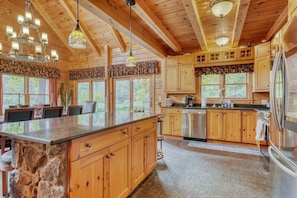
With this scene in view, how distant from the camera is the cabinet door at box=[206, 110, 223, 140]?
13.5 feet

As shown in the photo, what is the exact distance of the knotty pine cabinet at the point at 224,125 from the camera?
3953mm

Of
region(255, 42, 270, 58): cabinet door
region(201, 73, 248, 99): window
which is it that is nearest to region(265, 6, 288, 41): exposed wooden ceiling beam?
region(255, 42, 270, 58): cabinet door

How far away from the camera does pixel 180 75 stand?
4.78m

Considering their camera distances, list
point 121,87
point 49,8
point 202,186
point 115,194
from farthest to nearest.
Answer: point 121,87, point 49,8, point 202,186, point 115,194

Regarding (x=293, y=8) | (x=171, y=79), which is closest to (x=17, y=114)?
(x=171, y=79)

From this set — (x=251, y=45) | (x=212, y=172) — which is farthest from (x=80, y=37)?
(x=251, y=45)

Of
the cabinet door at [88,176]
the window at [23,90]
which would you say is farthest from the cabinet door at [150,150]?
the window at [23,90]

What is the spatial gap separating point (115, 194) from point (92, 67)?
5590 millimetres

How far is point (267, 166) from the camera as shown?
2.79 meters

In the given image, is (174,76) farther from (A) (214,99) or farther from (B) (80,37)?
(B) (80,37)

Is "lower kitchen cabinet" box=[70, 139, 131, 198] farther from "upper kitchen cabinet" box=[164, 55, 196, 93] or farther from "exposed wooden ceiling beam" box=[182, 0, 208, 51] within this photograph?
"upper kitchen cabinet" box=[164, 55, 196, 93]

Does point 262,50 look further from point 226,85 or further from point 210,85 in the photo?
point 210,85

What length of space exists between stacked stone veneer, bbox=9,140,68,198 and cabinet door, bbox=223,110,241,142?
12.7 ft

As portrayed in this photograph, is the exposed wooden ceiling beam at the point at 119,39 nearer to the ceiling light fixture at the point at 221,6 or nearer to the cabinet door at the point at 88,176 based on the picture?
the ceiling light fixture at the point at 221,6
